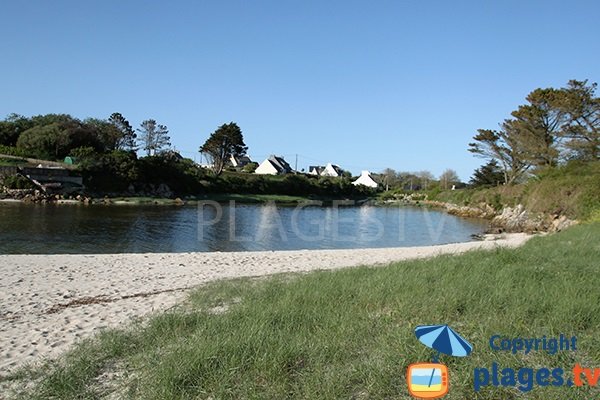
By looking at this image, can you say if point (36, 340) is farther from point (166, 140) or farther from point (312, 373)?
point (166, 140)

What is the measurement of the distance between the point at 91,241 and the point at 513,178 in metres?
45.9

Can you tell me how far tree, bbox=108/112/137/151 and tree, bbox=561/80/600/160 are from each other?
6369 cm

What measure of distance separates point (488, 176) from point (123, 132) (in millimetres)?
60537

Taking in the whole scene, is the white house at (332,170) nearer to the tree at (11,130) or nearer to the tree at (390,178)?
the tree at (390,178)

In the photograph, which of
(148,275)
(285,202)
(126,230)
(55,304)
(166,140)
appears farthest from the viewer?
(166,140)

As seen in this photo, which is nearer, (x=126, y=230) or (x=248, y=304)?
(x=248, y=304)

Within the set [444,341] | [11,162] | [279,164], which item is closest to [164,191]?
[11,162]

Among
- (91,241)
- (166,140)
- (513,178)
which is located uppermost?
(166,140)

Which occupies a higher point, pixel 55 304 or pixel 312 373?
pixel 312 373

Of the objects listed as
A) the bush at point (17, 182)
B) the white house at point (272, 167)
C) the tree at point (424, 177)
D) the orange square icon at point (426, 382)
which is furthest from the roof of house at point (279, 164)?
the orange square icon at point (426, 382)

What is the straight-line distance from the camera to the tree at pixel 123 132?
2953 inches

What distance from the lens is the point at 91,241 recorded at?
63.1ft

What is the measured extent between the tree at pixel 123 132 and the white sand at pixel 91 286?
65.3 m

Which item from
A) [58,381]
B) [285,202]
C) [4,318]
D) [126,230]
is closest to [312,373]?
[58,381]
